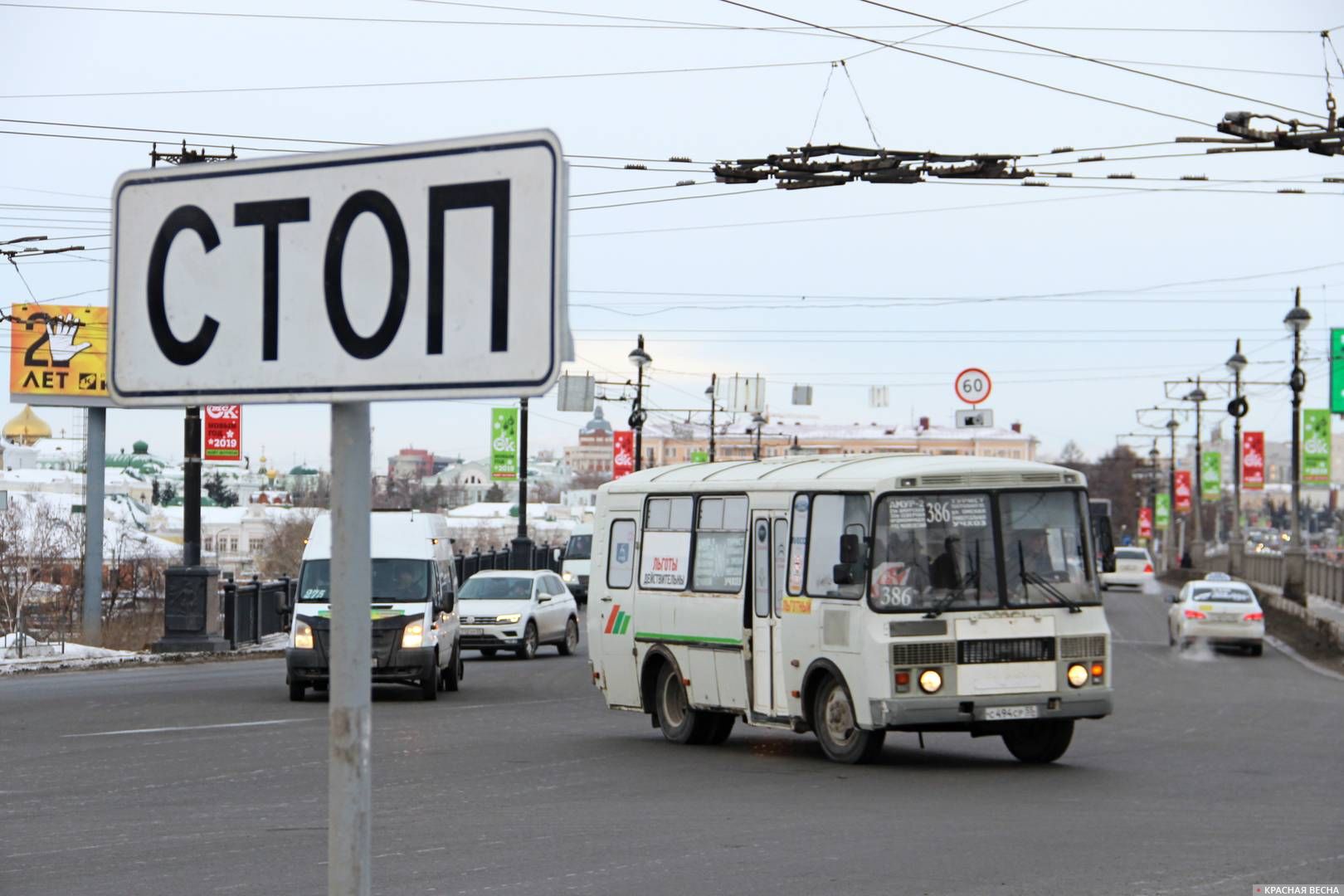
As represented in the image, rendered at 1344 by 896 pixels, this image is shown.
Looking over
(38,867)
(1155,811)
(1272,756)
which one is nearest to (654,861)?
(38,867)

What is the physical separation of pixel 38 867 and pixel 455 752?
23.6 feet

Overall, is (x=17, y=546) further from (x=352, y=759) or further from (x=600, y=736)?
(x=352, y=759)

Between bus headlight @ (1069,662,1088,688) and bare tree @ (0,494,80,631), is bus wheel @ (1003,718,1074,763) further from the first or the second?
bare tree @ (0,494,80,631)

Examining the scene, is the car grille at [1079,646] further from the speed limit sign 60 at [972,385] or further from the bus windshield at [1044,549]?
the speed limit sign 60 at [972,385]

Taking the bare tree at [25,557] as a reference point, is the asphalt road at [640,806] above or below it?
above

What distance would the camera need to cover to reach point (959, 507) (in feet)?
54.7

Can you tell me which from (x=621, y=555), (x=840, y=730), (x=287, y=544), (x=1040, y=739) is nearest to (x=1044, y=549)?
(x=1040, y=739)

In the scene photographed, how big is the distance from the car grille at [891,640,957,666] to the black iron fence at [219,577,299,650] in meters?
21.9

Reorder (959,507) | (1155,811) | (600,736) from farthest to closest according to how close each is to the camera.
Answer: (600,736) < (959,507) < (1155,811)

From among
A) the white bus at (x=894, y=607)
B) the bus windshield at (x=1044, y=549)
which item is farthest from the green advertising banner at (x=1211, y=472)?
the bus windshield at (x=1044, y=549)

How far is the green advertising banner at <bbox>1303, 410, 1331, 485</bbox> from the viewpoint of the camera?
52.9 metres

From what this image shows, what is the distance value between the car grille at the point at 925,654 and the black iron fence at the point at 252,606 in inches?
864

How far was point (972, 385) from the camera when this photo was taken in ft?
109

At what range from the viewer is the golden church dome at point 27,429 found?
176500mm
